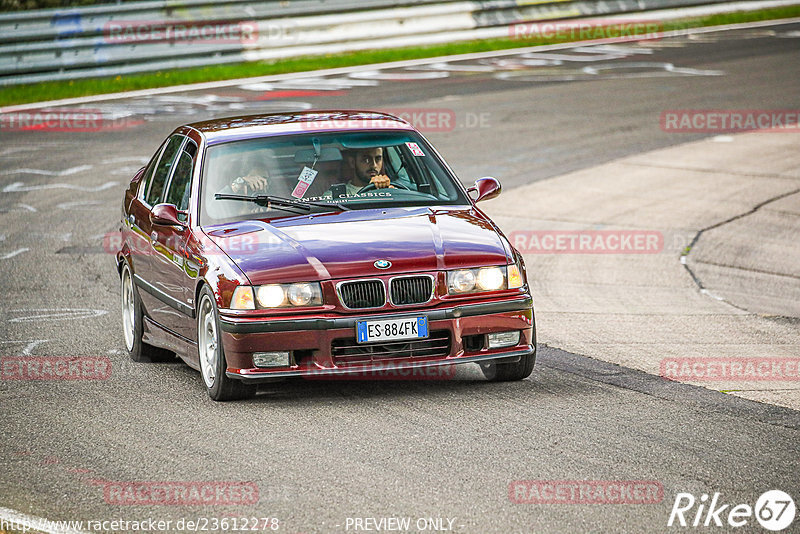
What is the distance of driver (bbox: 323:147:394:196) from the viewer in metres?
8.63

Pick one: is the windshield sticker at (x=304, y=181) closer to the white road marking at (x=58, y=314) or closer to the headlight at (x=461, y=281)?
the headlight at (x=461, y=281)

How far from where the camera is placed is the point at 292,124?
29.2 ft

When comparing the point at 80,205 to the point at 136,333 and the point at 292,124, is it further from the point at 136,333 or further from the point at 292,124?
the point at 292,124

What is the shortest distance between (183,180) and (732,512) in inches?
187

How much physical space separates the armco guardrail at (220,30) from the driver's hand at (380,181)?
52.9 ft

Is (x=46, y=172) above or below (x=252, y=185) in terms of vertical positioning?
below

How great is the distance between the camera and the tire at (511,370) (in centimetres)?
795

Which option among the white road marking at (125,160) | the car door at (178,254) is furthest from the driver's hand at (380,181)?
the white road marking at (125,160)

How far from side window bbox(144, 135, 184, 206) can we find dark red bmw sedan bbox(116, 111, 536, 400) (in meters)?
0.04

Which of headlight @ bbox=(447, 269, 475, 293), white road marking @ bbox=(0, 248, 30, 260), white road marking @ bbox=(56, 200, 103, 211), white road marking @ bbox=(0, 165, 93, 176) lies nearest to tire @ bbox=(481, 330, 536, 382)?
headlight @ bbox=(447, 269, 475, 293)

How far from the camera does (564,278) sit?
12.2 m

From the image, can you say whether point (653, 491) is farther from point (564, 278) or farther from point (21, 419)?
point (564, 278)

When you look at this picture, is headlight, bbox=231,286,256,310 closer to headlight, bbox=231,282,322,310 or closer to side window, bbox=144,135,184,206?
headlight, bbox=231,282,322,310

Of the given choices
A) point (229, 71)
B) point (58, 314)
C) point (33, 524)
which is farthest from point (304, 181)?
point (229, 71)
